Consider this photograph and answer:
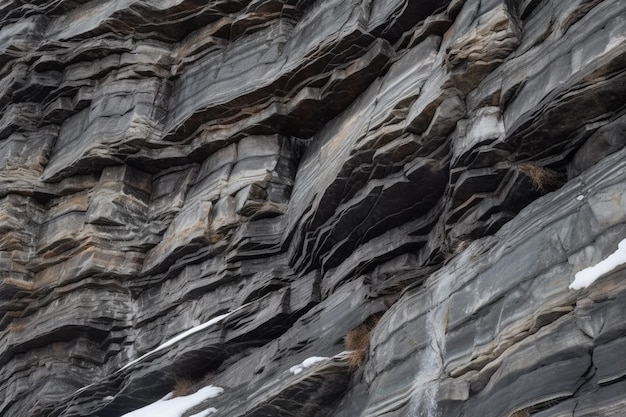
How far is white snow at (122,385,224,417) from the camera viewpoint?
761 inches

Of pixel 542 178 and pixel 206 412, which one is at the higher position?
pixel 542 178

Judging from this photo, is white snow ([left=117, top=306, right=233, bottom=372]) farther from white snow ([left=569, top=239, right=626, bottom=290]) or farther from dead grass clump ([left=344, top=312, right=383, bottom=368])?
white snow ([left=569, top=239, right=626, bottom=290])

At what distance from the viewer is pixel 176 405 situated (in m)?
19.8

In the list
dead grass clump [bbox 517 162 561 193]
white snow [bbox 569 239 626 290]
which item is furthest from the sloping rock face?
white snow [bbox 569 239 626 290]

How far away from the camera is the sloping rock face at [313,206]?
13.1 metres

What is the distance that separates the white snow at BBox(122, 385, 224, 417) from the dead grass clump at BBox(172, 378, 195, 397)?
0.19 metres

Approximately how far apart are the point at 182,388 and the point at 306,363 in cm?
518

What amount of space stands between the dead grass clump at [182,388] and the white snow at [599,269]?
1101 cm

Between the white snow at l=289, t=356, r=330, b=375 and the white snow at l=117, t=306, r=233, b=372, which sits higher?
the white snow at l=117, t=306, r=233, b=372

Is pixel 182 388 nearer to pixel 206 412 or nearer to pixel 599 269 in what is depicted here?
pixel 206 412

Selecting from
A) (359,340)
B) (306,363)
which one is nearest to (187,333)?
(306,363)

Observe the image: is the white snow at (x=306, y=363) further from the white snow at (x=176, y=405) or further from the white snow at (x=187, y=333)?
the white snow at (x=187, y=333)

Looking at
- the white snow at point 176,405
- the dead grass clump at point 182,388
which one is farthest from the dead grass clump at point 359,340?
the dead grass clump at point 182,388

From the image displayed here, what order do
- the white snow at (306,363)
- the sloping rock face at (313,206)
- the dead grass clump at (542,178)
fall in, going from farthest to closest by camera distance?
the white snow at (306,363)
the dead grass clump at (542,178)
the sloping rock face at (313,206)
